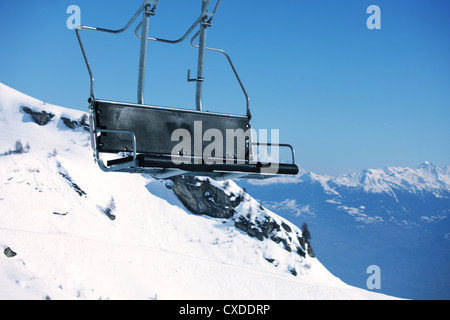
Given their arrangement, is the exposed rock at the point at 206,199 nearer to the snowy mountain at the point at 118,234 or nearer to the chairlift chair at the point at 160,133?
the snowy mountain at the point at 118,234

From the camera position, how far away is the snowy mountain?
109ft

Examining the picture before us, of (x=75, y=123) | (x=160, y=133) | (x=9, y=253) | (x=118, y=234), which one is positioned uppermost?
(x=75, y=123)

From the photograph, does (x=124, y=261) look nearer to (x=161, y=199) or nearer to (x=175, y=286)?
(x=175, y=286)

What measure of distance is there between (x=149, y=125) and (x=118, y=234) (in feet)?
126

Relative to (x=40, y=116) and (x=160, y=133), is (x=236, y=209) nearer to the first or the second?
(x=40, y=116)

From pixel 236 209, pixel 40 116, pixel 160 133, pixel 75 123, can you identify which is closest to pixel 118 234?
pixel 236 209

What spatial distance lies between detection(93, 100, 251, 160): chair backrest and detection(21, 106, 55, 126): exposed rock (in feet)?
179

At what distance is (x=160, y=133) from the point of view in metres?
7.84

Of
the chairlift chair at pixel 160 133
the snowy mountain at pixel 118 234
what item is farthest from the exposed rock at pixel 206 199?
the chairlift chair at pixel 160 133

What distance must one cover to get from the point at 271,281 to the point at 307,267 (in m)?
10.6

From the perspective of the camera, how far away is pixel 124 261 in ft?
123

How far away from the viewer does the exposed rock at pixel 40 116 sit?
59.6 meters

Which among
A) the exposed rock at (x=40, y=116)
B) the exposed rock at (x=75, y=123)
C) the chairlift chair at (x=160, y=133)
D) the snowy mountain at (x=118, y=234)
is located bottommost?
the snowy mountain at (x=118, y=234)
